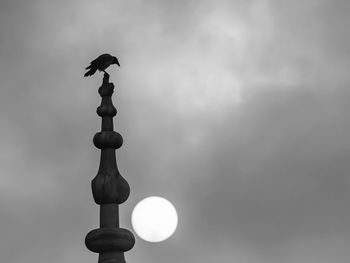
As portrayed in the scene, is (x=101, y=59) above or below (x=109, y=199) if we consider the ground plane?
above

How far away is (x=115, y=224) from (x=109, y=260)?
107 cm

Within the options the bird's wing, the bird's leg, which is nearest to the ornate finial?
the bird's leg

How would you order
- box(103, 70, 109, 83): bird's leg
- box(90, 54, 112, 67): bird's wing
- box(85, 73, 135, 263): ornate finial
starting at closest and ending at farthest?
box(85, 73, 135, 263): ornate finial
box(90, 54, 112, 67): bird's wing
box(103, 70, 109, 83): bird's leg

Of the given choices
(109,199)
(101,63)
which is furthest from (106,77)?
(109,199)

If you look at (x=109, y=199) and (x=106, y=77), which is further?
(x=106, y=77)

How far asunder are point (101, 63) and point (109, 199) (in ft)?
13.2

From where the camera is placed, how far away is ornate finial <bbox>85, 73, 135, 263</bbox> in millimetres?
17531

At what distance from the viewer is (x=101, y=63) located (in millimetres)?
19531

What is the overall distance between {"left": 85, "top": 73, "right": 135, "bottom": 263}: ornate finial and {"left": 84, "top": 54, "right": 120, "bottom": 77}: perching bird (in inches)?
45.9

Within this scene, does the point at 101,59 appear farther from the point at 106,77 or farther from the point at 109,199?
the point at 109,199

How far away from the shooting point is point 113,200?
59.0 ft

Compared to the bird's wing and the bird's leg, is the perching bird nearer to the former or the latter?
the bird's wing

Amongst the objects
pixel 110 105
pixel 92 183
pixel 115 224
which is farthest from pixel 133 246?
pixel 110 105

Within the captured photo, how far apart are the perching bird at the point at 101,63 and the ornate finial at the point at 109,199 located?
1.17 metres
